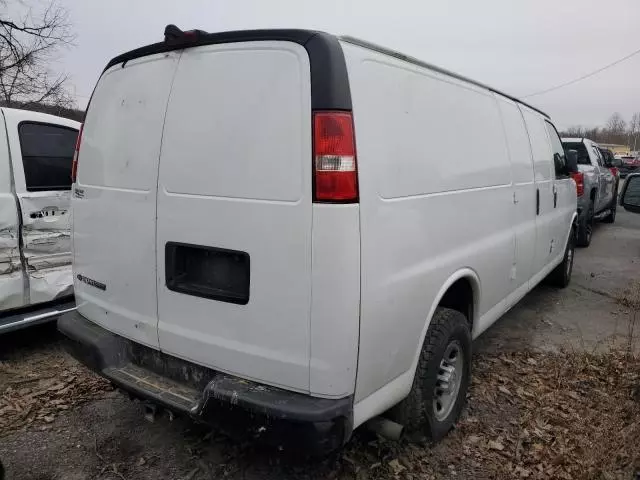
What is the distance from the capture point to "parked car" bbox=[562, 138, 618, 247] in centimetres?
938

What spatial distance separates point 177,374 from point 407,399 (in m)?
1.19

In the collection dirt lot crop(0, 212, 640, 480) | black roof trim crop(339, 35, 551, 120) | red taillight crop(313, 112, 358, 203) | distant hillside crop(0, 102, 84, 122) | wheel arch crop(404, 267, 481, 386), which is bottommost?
dirt lot crop(0, 212, 640, 480)

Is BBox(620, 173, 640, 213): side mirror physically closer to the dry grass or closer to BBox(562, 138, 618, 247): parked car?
the dry grass

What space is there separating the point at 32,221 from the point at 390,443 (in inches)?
127

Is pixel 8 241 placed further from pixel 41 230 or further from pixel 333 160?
pixel 333 160

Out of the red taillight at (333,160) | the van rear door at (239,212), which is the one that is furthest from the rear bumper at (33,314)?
the red taillight at (333,160)

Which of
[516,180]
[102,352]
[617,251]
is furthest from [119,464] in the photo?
[617,251]

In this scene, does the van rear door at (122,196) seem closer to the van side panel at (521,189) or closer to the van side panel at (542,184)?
the van side panel at (521,189)

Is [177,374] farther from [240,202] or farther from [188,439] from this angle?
[240,202]

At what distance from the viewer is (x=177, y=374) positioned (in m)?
2.55

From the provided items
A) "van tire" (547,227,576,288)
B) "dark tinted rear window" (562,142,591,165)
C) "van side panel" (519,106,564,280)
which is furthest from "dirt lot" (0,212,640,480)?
"dark tinted rear window" (562,142,591,165)

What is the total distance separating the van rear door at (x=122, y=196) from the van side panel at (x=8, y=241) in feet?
4.36

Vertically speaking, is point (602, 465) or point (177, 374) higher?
point (177, 374)

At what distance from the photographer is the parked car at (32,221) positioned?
3.93 meters
